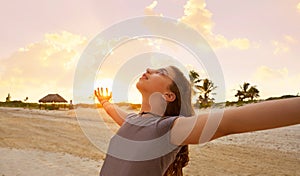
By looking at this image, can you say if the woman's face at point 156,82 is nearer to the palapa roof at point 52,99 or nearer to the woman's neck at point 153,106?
the woman's neck at point 153,106

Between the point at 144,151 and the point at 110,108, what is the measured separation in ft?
3.47

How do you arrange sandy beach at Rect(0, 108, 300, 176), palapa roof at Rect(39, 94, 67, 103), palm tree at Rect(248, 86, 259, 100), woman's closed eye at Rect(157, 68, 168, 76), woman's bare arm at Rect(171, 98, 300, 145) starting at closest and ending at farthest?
1. woman's bare arm at Rect(171, 98, 300, 145)
2. woman's closed eye at Rect(157, 68, 168, 76)
3. sandy beach at Rect(0, 108, 300, 176)
4. palapa roof at Rect(39, 94, 67, 103)
5. palm tree at Rect(248, 86, 259, 100)

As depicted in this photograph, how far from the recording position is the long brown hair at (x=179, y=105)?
2125mm

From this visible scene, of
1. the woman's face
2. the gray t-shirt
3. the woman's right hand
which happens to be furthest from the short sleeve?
the woman's right hand

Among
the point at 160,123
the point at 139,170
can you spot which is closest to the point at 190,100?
the point at 160,123

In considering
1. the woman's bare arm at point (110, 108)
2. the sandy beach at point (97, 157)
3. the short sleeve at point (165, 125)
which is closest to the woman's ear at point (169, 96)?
the short sleeve at point (165, 125)

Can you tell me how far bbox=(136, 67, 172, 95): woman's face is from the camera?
2158mm

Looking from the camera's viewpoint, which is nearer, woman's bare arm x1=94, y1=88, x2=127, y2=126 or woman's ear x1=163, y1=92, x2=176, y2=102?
woman's ear x1=163, y1=92, x2=176, y2=102

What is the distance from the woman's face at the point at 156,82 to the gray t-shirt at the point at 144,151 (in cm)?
20

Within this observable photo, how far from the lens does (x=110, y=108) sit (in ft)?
9.40

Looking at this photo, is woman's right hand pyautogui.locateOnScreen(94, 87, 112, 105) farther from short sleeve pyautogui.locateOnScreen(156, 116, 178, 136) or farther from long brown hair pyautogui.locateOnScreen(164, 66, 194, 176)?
short sleeve pyautogui.locateOnScreen(156, 116, 178, 136)

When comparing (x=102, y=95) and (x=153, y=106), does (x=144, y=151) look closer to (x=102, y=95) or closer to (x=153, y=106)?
(x=153, y=106)

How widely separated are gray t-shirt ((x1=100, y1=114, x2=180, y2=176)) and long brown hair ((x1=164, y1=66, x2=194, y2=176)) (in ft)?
0.41

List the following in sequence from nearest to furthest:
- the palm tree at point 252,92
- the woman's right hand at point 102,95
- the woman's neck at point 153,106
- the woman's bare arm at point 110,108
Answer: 1. the woman's neck at point 153,106
2. the woman's bare arm at point 110,108
3. the woman's right hand at point 102,95
4. the palm tree at point 252,92
